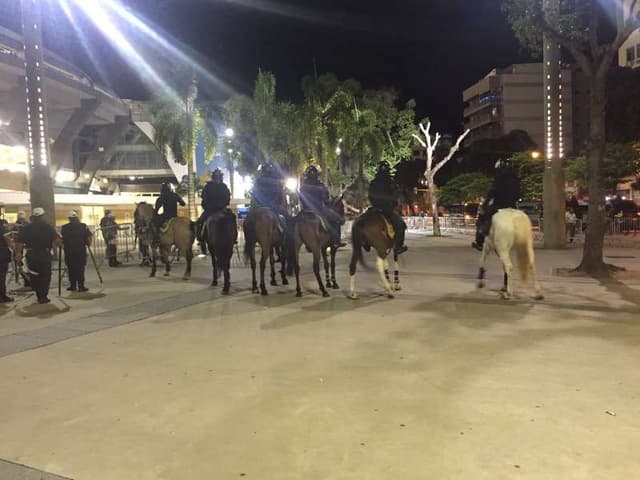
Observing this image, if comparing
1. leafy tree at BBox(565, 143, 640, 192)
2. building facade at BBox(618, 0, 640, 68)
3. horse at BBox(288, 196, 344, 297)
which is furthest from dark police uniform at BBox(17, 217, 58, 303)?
building facade at BBox(618, 0, 640, 68)

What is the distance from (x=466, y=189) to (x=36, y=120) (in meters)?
39.6

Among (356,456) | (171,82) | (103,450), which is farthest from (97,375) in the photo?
(171,82)

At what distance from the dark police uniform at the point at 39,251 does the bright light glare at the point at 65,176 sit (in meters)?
51.2

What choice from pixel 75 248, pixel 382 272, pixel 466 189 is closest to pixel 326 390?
pixel 382 272

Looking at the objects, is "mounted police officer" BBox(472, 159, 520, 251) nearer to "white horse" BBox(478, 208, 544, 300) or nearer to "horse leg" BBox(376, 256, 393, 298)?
"white horse" BBox(478, 208, 544, 300)

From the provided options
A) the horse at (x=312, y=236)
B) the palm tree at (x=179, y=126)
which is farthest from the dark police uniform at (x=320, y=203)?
the palm tree at (x=179, y=126)

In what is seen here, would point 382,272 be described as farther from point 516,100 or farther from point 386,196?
point 516,100

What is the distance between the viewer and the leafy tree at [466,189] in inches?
1903

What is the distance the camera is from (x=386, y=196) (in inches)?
431

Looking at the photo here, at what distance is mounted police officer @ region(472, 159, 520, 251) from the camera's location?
10406 millimetres

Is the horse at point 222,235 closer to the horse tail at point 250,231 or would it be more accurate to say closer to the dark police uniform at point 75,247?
the horse tail at point 250,231

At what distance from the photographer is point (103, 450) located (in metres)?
4.25

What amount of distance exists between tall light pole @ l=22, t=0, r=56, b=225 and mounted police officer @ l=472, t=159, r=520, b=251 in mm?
10826

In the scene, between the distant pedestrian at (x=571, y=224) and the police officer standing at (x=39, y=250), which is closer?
the police officer standing at (x=39, y=250)
